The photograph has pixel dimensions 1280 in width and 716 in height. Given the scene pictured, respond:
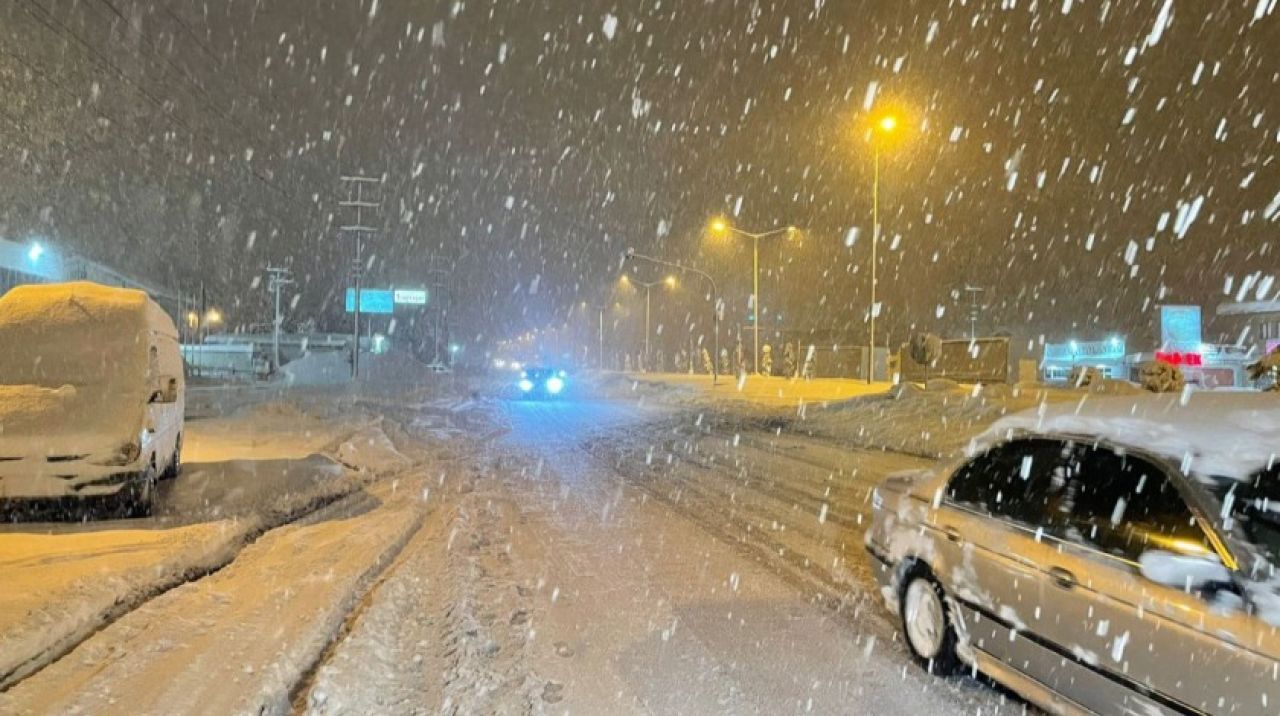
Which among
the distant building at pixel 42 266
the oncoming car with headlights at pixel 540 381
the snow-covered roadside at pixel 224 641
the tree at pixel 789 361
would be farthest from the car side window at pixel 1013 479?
the tree at pixel 789 361

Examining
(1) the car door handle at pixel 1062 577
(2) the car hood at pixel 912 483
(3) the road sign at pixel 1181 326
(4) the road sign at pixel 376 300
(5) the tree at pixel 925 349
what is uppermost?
(4) the road sign at pixel 376 300

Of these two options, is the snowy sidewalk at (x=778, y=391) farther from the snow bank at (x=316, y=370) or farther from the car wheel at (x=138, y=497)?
the snow bank at (x=316, y=370)

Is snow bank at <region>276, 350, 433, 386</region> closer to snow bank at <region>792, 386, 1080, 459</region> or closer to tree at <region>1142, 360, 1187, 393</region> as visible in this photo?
snow bank at <region>792, 386, 1080, 459</region>

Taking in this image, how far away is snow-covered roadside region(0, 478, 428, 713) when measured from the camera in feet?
14.4

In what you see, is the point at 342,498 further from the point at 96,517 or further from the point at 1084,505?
the point at 1084,505

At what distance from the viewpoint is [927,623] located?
16.5ft

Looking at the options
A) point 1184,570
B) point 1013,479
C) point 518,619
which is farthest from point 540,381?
point 1184,570

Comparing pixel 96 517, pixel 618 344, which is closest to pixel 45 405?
pixel 96 517

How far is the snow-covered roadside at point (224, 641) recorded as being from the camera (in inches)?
173

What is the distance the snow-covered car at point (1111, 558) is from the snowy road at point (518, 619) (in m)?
0.52

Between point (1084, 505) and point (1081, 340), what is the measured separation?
262 feet

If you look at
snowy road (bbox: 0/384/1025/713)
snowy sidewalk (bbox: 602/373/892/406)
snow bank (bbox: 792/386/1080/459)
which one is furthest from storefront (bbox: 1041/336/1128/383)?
snowy road (bbox: 0/384/1025/713)

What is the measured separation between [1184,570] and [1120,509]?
0.59 metres

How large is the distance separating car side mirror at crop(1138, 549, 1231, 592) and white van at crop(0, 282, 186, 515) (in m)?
9.14
